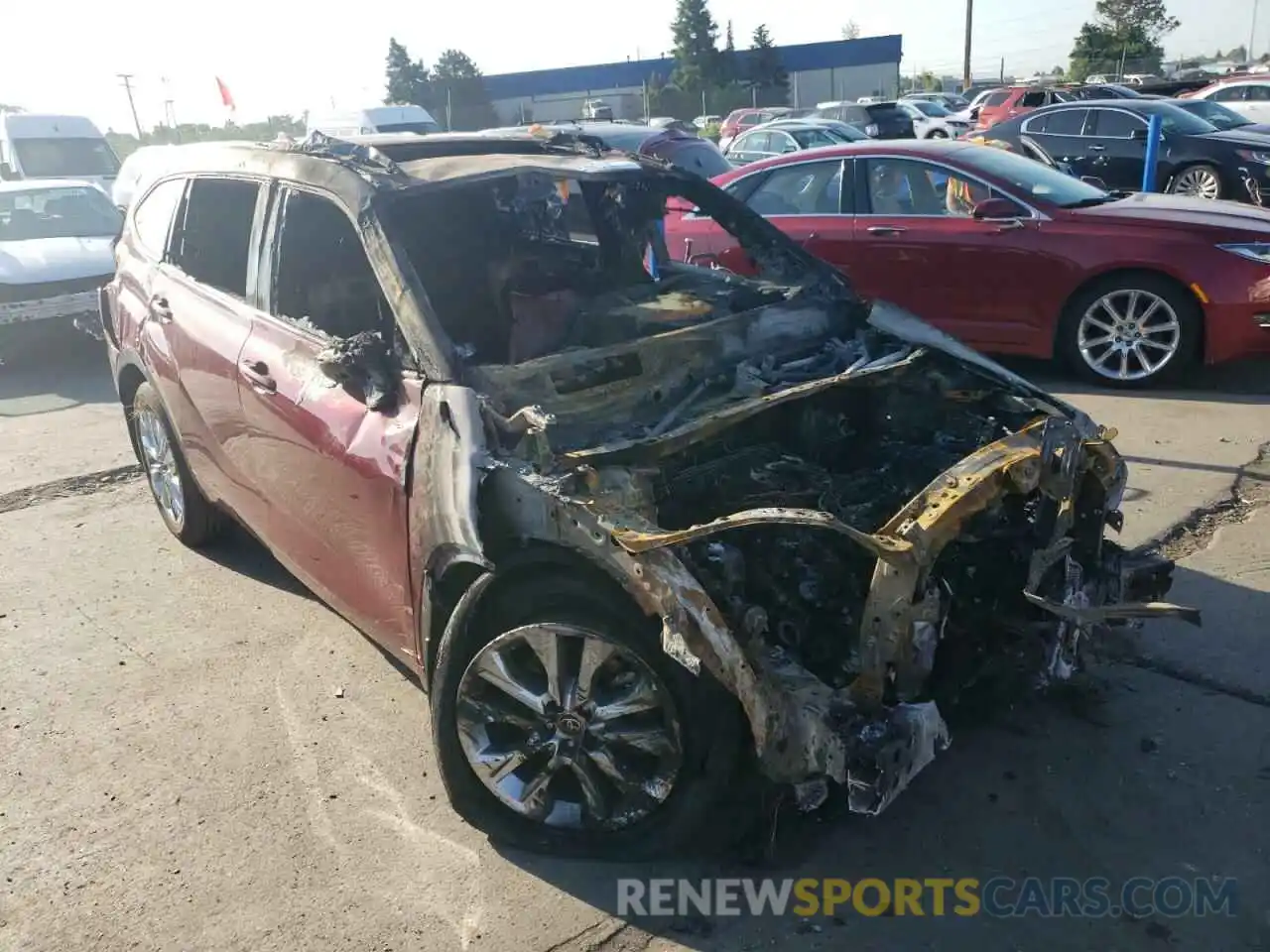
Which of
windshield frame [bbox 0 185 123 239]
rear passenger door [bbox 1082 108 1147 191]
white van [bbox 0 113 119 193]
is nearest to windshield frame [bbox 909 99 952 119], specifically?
rear passenger door [bbox 1082 108 1147 191]

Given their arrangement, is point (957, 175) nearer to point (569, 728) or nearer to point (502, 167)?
point (502, 167)

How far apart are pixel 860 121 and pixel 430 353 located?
63.2 feet

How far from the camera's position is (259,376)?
3.72m

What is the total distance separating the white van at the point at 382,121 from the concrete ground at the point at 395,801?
14.1 metres

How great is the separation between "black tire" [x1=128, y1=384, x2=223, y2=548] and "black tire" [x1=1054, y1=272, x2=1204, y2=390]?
17.7 ft

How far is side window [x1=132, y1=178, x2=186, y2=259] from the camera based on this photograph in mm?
4738

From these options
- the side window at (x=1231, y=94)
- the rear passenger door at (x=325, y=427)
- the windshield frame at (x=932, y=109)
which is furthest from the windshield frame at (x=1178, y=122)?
the windshield frame at (x=932, y=109)

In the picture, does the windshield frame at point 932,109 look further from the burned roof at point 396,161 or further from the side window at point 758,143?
the burned roof at point 396,161

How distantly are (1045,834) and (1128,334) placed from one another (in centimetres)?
476

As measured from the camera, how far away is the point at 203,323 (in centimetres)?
416

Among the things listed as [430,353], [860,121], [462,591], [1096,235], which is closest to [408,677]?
[462,591]

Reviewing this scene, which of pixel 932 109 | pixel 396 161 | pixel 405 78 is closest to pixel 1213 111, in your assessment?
pixel 932 109

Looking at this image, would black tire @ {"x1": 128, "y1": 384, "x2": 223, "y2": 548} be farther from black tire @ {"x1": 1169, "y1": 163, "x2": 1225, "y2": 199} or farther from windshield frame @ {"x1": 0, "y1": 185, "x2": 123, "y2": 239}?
black tire @ {"x1": 1169, "y1": 163, "x2": 1225, "y2": 199}

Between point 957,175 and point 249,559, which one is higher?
point 957,175
